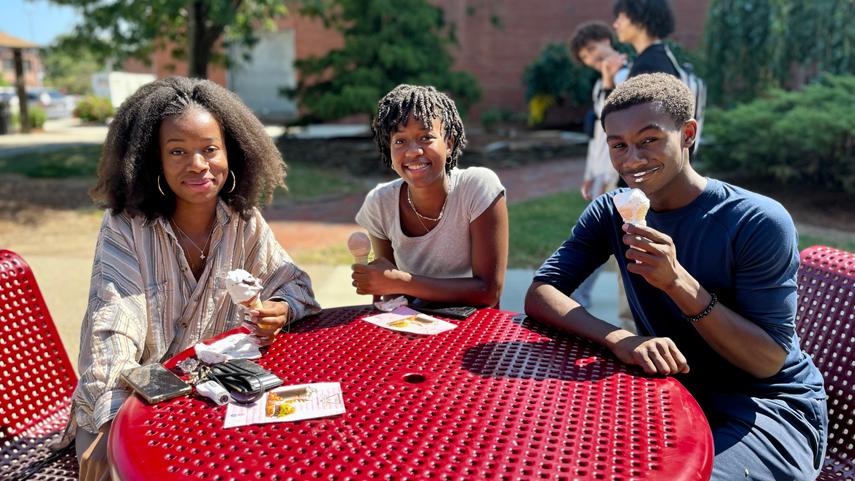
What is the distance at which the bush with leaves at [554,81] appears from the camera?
16703mm

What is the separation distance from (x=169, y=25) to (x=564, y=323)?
1351 centimetres

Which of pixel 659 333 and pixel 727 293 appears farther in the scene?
pixel 659 333

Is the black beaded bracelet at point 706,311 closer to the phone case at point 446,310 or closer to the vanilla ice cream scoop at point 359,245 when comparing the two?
the phone case at point 446,310

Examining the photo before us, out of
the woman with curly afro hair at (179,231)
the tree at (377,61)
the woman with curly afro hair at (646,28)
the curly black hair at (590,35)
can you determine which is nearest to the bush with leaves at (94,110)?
the tree at (377,61)

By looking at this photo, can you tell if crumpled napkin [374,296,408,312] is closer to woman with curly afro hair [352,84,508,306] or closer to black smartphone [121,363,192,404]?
woman with curly afro hair [352,84,508,306]

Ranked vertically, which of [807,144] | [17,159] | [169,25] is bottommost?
[17,159]

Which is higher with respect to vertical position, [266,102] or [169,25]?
[169,25]

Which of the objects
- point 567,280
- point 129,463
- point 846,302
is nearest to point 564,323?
point 567,280

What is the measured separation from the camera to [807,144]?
8797mm

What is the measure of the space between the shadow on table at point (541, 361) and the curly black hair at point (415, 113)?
37.2 inches

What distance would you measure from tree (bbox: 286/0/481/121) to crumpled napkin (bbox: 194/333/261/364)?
10.6m

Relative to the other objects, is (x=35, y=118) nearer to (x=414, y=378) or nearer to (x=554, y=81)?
(x=554, y=81)

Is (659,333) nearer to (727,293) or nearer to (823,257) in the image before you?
(727,293)

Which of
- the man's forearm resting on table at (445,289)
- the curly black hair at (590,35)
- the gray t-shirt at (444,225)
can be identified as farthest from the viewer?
the curly black hair at (590,35)
